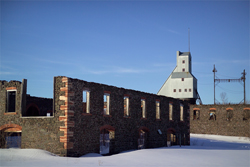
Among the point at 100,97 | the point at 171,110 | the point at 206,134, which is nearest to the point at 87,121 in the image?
the point at 100,97

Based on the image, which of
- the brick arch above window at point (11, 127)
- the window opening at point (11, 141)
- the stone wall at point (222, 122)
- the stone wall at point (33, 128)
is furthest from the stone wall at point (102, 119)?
the stone wall at point (222, 122)

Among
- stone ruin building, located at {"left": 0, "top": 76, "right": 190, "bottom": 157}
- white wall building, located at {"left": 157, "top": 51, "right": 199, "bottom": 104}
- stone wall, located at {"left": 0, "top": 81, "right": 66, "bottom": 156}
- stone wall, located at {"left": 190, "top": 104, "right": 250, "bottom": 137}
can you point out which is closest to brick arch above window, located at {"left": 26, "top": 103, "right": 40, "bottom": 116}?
stone ruin building, located at {"left": 0, "top": 76, "right": 190, "bottom": 157}

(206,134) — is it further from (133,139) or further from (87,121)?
(87,121)

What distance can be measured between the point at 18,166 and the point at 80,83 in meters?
6.20

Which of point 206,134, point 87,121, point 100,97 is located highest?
point 100,97

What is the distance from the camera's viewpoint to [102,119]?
19.0 m

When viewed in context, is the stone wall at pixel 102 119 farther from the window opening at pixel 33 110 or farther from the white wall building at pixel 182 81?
the white wall building at pixel 182 81

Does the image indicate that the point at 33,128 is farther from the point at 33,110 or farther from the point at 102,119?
the point at 33,110

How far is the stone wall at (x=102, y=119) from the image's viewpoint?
16.6 m

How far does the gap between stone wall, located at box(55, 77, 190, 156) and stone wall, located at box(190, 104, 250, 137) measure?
539 inches

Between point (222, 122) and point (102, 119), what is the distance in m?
24.2

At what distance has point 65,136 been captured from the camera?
16.3 meters

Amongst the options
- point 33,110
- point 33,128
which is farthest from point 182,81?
point 33,128

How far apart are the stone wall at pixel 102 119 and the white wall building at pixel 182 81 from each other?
2127 cm
